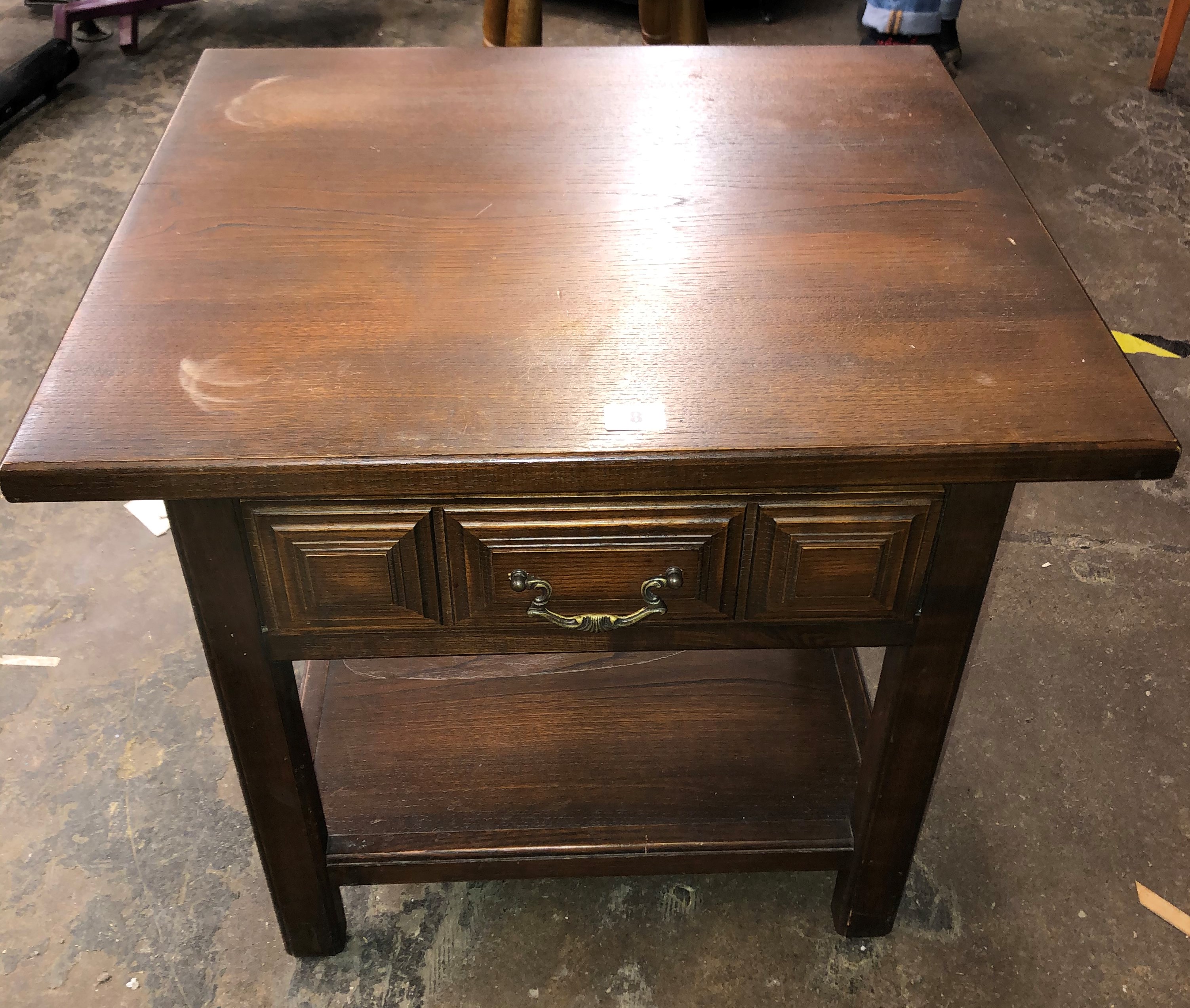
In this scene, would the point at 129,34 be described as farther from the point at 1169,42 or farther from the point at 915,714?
the point at 915,714

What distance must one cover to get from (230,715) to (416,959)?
42 centimetres

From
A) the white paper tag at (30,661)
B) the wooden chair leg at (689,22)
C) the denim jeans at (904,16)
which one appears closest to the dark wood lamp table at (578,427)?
the white paper tag at (30,661)

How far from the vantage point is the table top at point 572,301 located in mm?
771

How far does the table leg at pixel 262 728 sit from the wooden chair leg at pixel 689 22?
132cm

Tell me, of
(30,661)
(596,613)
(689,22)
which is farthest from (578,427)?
(689,22)

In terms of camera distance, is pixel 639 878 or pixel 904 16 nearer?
pixel 639 878

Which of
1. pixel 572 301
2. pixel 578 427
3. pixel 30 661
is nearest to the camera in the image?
pixel 578 427

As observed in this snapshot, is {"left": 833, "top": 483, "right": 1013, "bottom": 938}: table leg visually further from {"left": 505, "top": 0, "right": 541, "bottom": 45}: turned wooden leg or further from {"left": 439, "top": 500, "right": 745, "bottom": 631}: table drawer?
{"left": 505, "top": 0, "right": 541, "bottom": 45}: turned wooden leg

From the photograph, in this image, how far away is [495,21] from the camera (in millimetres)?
1972

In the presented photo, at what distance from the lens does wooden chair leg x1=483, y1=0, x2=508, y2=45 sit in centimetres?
196

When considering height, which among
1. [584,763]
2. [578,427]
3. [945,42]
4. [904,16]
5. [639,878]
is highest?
[578,427]

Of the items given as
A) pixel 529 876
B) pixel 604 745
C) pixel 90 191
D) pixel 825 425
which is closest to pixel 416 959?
pixel 529 876

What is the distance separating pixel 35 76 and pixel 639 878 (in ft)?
8.23

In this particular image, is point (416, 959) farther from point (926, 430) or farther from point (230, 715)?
point (926, 430)
